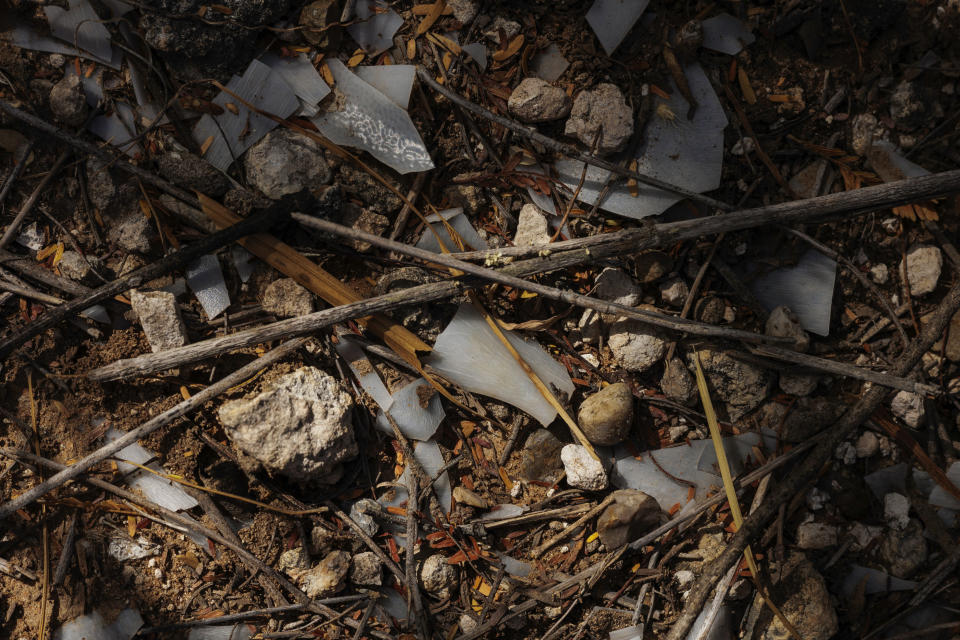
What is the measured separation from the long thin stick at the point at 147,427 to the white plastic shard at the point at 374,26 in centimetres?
84

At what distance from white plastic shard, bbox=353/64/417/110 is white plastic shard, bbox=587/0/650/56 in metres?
0.51

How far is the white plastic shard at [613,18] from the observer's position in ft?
5.34

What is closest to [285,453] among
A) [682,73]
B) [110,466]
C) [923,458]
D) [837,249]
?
[110,466]

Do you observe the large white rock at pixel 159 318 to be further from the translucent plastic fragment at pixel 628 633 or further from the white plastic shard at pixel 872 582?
the white plastic shard at pixel 872 582

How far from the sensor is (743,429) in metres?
1.70

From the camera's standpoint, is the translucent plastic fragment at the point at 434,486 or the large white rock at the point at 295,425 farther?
the translucent plastic fragment at the point at 434,486

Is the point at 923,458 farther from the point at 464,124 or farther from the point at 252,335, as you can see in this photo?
the point at 252,335

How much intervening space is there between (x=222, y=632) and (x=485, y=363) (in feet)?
3.30

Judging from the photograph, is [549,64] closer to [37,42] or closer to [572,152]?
[572,152]

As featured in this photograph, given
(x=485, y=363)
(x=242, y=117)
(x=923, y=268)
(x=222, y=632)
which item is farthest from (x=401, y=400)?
(x=923, y=268)

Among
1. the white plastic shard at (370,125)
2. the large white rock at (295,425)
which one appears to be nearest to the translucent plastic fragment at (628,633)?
the large white rock at (295,425)

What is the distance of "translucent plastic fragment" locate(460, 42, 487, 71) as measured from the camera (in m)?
1.66

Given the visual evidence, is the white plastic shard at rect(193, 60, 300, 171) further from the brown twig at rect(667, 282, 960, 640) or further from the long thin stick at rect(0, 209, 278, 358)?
the brown twig at rect(667, 282, 960, 640)

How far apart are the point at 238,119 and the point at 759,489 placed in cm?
174
